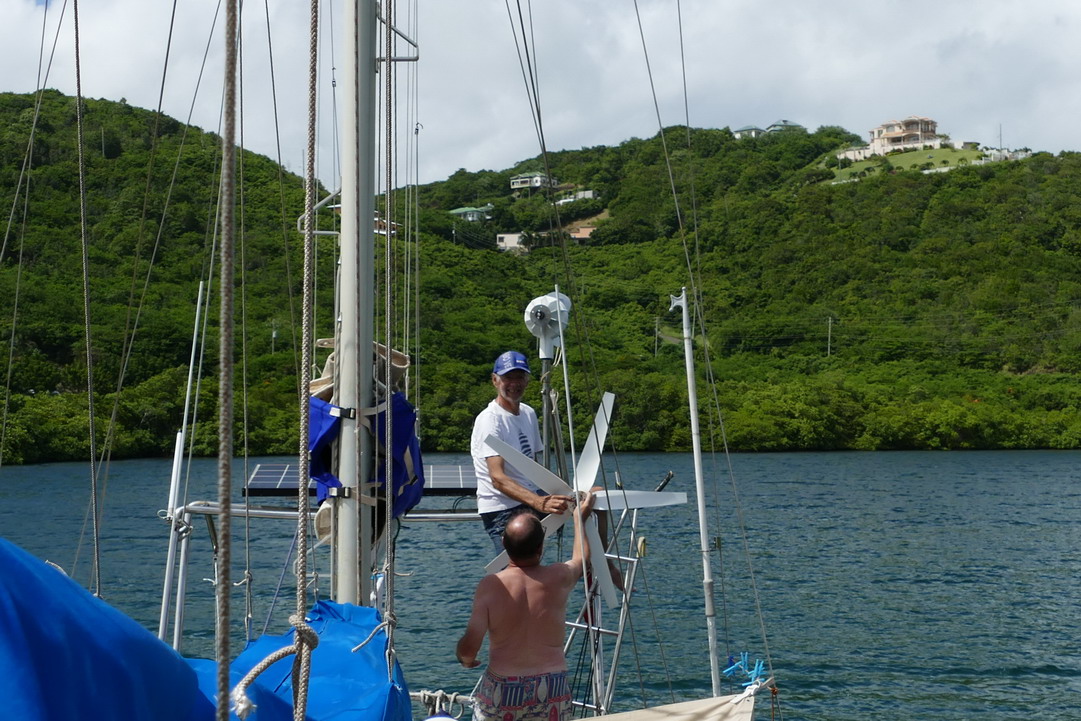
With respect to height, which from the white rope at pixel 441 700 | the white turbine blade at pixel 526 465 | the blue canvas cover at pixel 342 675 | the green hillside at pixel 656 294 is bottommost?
the white rope at pixel 441 700

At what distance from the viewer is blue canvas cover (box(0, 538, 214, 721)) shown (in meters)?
2.05

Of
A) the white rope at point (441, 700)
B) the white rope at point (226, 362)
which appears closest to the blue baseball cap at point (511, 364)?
the white rope at point (441, 700)

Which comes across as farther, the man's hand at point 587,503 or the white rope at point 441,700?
Answer: the white rope at point 441,700

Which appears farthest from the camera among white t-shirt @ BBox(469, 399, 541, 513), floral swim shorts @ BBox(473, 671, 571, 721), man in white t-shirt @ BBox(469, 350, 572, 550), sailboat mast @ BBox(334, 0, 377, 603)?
white t-shirt @ BBox(469, 399, 541, 513)

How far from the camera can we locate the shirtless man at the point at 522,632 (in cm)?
397

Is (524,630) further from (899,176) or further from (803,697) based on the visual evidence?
(899,176)

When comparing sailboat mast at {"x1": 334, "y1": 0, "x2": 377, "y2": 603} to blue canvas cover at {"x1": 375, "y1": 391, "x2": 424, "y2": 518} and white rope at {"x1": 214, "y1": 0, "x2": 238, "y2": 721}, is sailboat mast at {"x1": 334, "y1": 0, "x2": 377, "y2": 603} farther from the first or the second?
white rope at {"x1": 214, "y1": 0, "x2": 238, "y2": 721}

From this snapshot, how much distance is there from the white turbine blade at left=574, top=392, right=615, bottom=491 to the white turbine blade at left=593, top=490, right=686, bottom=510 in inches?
8.9

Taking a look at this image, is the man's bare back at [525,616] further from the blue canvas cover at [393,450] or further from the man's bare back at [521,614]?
the blue canvas cover at [393,450]

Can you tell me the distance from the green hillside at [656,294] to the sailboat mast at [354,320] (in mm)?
27362

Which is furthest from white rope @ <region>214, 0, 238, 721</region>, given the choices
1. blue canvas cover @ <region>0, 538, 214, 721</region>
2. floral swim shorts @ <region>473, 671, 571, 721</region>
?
floral swim shorts @ <region>473, 671, 571, 721</region>

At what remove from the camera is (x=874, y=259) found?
95.2m

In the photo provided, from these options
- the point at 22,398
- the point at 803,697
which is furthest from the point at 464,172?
the point at 803,697

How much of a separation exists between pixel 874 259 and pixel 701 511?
93.6 metres
